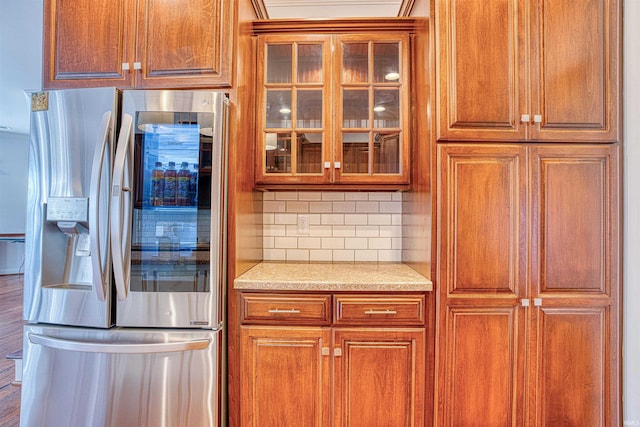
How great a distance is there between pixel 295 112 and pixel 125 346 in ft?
4.69

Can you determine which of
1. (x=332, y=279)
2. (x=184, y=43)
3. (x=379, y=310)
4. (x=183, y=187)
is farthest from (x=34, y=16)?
(x=379, y=310)

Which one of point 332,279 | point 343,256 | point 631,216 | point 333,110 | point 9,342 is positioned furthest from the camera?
point 9,342

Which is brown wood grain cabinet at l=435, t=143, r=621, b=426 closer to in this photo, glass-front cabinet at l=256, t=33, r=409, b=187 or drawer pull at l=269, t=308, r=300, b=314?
glass-front cabinet at l=256, t=33, r=409, b=187

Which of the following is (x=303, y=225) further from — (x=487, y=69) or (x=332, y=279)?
(x=487, y=69)

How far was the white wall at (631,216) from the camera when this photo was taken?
1.52 meters

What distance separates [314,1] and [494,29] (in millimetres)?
1353

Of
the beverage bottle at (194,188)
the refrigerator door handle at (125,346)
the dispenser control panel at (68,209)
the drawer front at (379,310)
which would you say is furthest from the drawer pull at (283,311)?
the dispenser control panel at (68,209)

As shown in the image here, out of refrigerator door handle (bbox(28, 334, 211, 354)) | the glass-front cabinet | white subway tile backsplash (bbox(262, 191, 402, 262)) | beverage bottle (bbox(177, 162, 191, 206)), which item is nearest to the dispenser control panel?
beverage bottle (bbox(177, 162, 191, 206))

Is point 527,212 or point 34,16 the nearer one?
point 527,212

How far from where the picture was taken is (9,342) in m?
3.19

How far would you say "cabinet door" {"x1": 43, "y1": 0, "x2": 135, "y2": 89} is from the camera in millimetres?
1636

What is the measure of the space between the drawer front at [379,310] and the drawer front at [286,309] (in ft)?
0.22

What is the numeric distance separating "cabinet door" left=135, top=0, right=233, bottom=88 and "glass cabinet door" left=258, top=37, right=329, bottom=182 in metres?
0.35

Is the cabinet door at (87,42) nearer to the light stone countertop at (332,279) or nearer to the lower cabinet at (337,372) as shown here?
the light stone countertop at (332,279)
